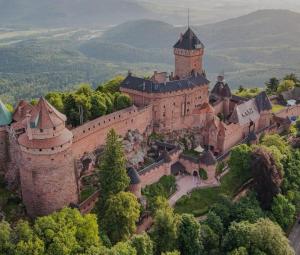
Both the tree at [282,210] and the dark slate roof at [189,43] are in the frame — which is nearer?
the tree at [282,210]

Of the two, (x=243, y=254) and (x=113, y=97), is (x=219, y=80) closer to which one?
(x=113, y=97)

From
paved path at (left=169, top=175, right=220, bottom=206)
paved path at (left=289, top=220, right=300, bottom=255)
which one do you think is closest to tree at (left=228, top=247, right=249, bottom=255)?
paved path at (left=169, top=175, right=220, bottom=206)

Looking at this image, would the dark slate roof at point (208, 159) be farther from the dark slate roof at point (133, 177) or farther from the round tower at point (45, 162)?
the round tower at point (45, 162)

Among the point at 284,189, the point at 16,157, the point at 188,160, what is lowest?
the point at 284,189

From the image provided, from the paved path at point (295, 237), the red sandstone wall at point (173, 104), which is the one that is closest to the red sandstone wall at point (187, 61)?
the red sandstone wall at point (173, 104)

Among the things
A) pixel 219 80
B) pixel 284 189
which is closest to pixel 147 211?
pixel 284 189

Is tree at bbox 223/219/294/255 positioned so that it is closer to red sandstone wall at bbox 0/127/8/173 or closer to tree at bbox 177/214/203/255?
tree at bbox 177/214/203/255
